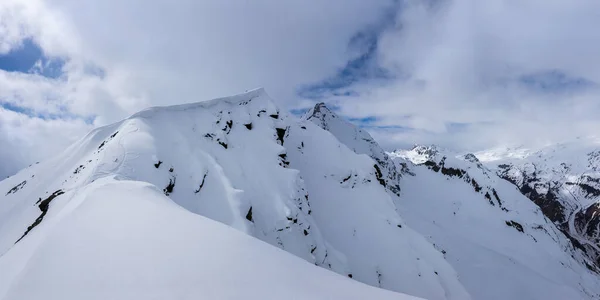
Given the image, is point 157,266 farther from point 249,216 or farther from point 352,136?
point 352,136

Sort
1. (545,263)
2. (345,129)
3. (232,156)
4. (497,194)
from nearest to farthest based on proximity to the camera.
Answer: (232,156)
(545,263)
(497,194)
(345,129)

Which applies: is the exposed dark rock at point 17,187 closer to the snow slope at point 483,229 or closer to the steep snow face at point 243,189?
the steep snow face at point 243,189

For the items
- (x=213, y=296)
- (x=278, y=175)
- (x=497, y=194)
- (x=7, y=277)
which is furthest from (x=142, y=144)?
(x=497, y=194)

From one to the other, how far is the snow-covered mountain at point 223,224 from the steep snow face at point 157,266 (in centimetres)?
3

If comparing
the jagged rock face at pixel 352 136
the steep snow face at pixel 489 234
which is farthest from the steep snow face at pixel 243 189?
the jagged rock face at pixel 352 136

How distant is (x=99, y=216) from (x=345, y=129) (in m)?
126

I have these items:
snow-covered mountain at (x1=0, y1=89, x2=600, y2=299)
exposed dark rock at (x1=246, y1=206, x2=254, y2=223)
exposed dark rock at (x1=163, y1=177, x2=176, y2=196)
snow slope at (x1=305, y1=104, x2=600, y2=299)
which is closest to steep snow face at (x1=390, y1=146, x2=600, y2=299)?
snow slope at (x1=305, y1=104, x2=600, y2=299)

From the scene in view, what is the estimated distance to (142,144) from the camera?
2312cm

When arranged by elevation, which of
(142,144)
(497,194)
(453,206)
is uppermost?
(142,144)

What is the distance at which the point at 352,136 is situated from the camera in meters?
126

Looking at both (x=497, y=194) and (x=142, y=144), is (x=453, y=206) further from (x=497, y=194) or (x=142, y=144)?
(x=142, y=144)

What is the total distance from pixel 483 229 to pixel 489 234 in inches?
102

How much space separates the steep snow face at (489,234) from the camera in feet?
228

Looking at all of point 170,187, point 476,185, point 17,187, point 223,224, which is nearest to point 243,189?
point 170,187
